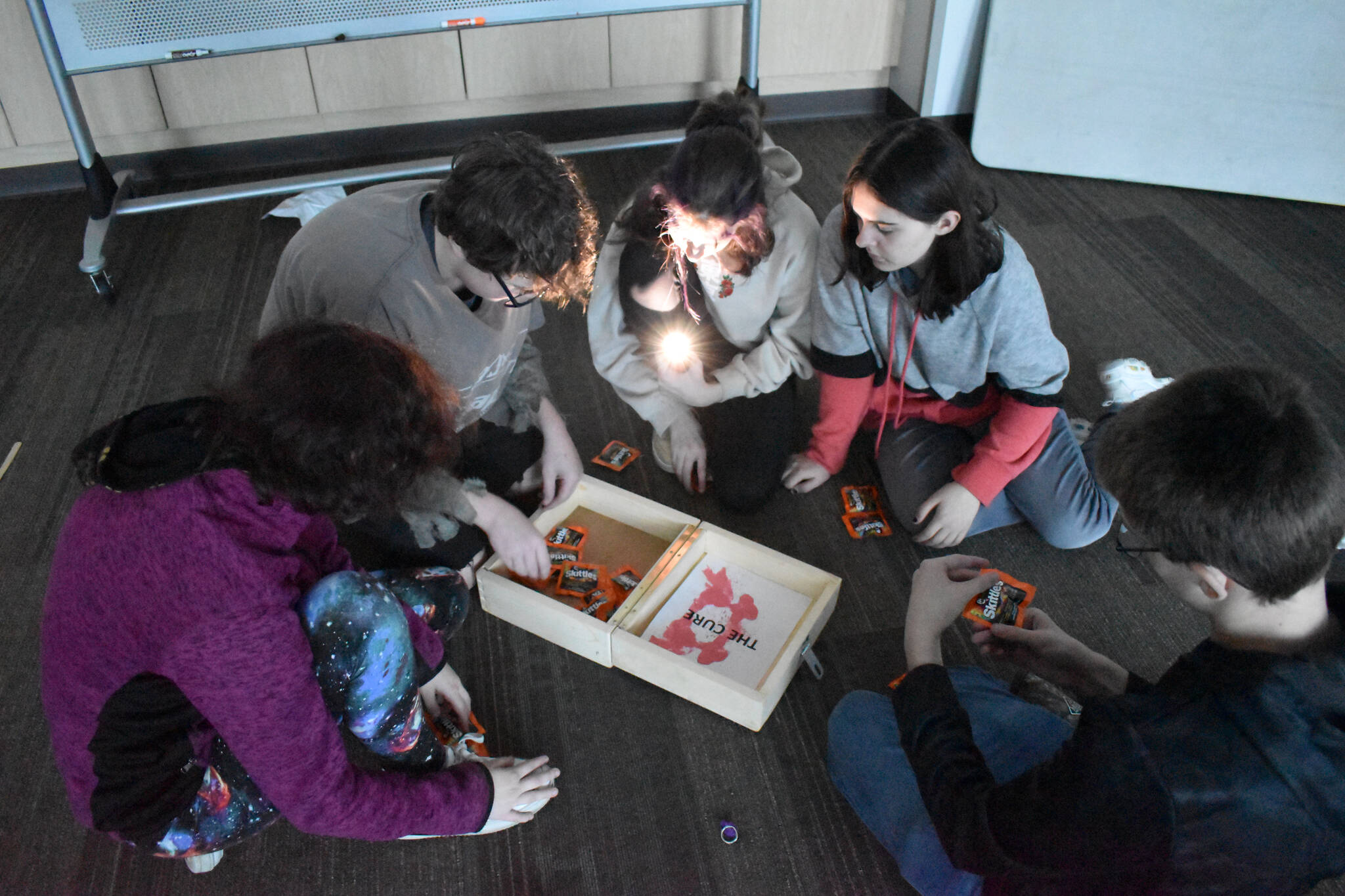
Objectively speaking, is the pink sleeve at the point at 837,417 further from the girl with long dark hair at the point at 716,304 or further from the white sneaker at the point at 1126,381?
the white sneaker at the point at 1126,381

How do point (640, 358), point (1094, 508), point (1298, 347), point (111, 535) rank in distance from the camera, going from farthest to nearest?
point (1298, 347)
point (640, 358)
point (1094, 508)
point (111, 535)

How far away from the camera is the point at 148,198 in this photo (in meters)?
2.94

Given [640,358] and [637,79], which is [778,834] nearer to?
[640,358]

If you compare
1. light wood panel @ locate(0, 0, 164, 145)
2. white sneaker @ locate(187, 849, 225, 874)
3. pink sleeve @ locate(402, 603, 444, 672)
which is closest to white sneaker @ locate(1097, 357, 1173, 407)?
pink sleeve @ locate(402, 603, 444, 672)

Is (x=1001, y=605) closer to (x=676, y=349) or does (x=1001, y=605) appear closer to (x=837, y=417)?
(x=837, y=417)

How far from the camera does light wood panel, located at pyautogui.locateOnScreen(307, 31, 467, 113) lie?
3.16m

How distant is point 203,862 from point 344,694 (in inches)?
18.5

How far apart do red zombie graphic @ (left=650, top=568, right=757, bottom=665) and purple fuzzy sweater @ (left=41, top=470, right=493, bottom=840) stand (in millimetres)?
666

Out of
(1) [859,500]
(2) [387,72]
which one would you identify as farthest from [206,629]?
(2) [387,72]

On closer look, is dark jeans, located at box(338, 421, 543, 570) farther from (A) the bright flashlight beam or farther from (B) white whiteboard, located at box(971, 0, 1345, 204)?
(B) white whiteboard, located at box(971, 0, 1345, 204)

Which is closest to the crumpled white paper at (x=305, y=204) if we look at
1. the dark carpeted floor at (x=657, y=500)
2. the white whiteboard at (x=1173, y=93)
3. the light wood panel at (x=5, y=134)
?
the dark carpeted floor at (x=657, y=500)

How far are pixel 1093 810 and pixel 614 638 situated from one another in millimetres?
887

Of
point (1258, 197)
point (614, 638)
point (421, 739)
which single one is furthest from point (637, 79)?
point (421, 739)

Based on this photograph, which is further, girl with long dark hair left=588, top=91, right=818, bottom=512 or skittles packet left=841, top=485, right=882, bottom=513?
skittles packet left=841, top=485, right=882, bottom=513
